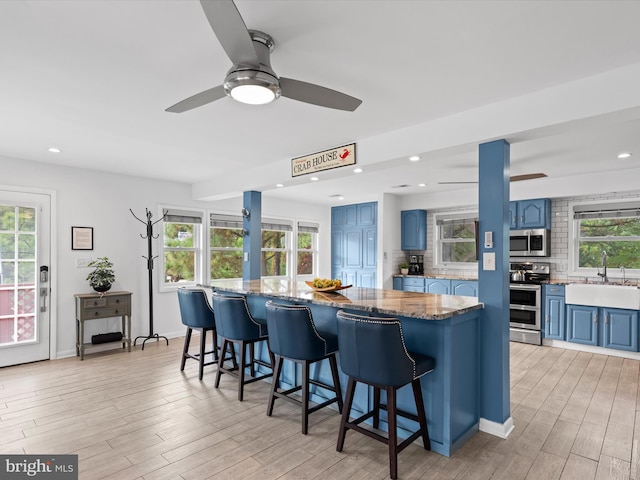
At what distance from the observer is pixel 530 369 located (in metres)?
4.30

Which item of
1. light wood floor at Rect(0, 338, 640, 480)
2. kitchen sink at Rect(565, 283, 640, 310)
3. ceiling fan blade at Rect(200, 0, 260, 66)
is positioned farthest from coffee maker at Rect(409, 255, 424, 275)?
ceiling fan blade at Rect(200, 0, 260, 66)

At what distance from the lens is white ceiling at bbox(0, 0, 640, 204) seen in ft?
5.70

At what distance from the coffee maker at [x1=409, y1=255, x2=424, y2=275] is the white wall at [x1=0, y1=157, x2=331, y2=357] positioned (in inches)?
156

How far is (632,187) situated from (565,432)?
369cm

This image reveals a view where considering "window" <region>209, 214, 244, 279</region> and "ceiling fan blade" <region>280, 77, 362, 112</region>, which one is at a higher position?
"ceiling fan blade" <region>280, 77, 362, 112</region>

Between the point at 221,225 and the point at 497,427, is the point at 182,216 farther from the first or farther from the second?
the point at 497,427

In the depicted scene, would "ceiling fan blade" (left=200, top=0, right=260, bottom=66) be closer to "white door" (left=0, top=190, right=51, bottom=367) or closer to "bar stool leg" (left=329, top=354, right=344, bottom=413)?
"bar stool leg" (left=329, top=354, right=344, bottom=413)

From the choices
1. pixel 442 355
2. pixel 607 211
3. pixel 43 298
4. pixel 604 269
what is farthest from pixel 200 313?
pixel 607 211

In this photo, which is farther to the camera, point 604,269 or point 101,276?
point 604,269

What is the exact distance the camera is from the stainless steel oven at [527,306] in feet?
17.7

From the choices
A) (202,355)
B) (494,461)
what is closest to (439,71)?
(494,461)

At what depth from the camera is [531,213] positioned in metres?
5.73

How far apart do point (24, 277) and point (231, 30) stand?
4.52 metres

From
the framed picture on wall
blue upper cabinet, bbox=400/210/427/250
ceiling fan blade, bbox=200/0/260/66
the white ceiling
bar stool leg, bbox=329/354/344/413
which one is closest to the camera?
ceiling fan blade, bbox=200/0/260/66
